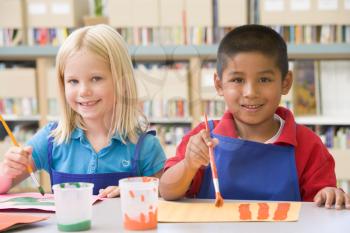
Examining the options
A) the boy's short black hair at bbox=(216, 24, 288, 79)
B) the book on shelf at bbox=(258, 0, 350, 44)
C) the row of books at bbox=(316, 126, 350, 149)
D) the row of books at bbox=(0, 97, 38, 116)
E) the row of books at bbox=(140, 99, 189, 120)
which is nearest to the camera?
the boy's short black hair at bbox=(216, 24, 288, 79)

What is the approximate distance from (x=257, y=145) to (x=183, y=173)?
19 cm

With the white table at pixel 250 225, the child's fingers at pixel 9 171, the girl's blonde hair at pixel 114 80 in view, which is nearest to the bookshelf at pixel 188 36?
the girl's blonde hair at pixel 114 80

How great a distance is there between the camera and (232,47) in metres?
1.24

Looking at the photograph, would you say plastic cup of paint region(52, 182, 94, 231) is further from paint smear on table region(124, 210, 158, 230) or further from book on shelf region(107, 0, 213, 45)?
book on shelf region(107, 0, 213, 45)

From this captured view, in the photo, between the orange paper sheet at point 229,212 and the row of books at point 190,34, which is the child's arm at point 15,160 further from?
the row of books at point 190,34

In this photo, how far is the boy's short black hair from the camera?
1.21 m

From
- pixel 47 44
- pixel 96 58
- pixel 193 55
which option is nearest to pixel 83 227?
pixel 96 58

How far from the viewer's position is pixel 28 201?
42.5 inches

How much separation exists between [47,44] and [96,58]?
1.94 meters

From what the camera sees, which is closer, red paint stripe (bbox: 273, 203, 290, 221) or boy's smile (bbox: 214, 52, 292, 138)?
red paint stripe (bbox: 273, 203, 290, 221)

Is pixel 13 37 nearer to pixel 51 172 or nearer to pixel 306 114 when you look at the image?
pixel 306 114

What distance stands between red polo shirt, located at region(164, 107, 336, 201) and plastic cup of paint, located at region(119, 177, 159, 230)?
0.30 m

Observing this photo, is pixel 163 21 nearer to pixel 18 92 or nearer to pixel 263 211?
pixel 18 92

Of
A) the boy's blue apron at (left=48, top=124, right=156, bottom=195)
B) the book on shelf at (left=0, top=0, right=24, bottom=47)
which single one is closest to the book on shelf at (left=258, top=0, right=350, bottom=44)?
the book on shelf at (left=0, top=0, right=24, bottom=47)
